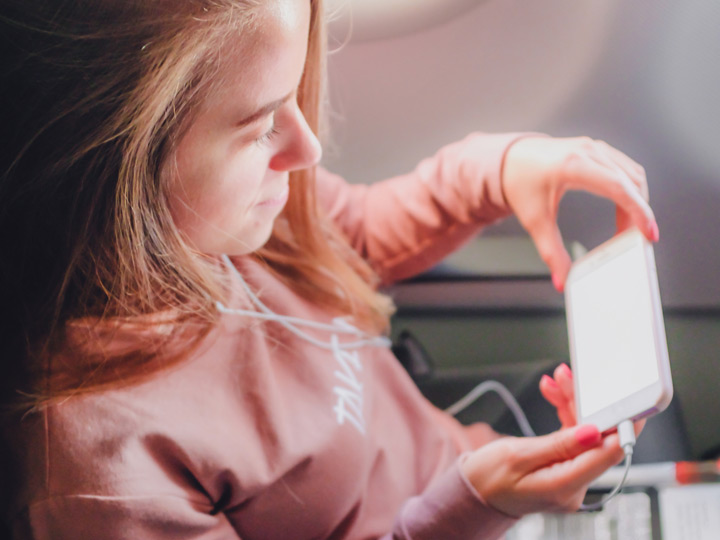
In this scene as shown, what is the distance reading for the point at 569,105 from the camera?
1.52 ft

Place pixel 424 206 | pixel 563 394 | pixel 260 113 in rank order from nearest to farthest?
pixel 260 113 < pixel 563 394 < pixel 424 206

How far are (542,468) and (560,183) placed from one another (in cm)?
20

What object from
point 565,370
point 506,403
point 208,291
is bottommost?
point 506,403

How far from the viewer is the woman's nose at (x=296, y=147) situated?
0.38m

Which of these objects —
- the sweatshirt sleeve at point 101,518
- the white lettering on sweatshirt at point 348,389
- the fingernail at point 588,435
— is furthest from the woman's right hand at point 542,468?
the sweatshirt sleeve at point 101,518

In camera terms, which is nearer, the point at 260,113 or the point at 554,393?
the point at 260,113

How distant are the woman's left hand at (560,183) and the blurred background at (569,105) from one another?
1 centimetres

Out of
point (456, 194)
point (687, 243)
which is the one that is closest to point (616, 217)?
point (687, 243)

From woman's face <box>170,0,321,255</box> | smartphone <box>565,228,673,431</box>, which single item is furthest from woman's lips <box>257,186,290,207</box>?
smartphone <box>565,228,673,431</box>

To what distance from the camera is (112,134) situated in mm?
334

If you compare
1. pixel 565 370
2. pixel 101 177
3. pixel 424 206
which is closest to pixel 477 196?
pixel 424 206

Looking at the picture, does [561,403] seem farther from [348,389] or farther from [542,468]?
[348,389]

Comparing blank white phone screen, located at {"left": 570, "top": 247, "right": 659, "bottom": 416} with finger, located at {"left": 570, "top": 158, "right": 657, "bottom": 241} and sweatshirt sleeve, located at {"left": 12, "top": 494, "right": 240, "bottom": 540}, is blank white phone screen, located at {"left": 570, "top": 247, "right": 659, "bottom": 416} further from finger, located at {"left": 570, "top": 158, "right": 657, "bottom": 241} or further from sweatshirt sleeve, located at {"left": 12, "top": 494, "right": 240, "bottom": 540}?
sweatshirt sleeve, located at {"left": 12, "top": 494, "right": 240, "bottom": 540}

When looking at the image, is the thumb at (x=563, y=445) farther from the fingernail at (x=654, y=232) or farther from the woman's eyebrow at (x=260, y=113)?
the woman's eyebrow at (x=260, y=113)
